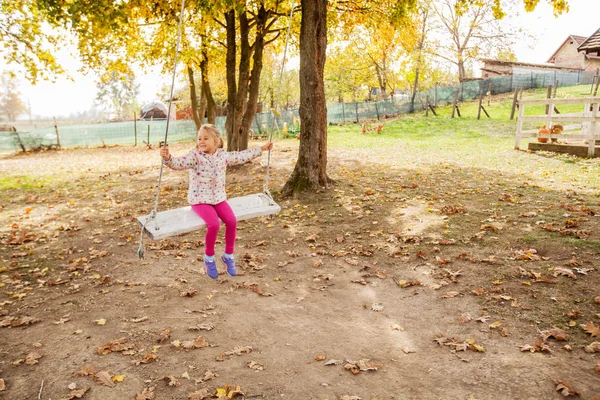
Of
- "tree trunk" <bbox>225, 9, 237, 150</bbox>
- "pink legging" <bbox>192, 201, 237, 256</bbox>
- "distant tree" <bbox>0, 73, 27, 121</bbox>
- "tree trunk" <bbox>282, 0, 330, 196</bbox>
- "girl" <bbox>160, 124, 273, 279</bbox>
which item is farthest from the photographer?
"distant tree" <bbox>0, 73, 27, 121</bbox>

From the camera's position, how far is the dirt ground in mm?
3754

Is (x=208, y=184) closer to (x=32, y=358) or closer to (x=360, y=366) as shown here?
(x=32, y=358)

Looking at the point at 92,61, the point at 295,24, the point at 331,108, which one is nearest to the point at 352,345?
the point at 295,24

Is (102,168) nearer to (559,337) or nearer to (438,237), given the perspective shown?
(438,237)

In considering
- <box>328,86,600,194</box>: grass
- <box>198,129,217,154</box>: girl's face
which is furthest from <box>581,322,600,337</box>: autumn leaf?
<box>328,86,600,194</box>: grass

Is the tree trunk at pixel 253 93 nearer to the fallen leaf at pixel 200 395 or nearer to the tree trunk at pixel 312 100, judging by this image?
the tree trunk at pixel 312 100

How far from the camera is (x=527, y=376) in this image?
11.8ft

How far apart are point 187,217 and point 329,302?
6.52 ft

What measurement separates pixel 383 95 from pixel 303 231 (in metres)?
37.6

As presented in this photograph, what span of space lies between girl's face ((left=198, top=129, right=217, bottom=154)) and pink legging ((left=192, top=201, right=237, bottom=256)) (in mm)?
659

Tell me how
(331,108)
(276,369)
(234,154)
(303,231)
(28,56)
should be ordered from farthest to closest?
(331,108) → (28,56) → (303,231) → (234,154) → (276,369)

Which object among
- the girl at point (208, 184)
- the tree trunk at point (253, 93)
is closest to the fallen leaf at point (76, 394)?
the girl at point (208, 184)

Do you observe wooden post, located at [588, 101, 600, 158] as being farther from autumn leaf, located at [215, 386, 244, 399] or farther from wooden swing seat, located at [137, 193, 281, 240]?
autumn leaf, located at [215, 386, 244, 399]

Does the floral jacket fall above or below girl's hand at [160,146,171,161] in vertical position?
below
